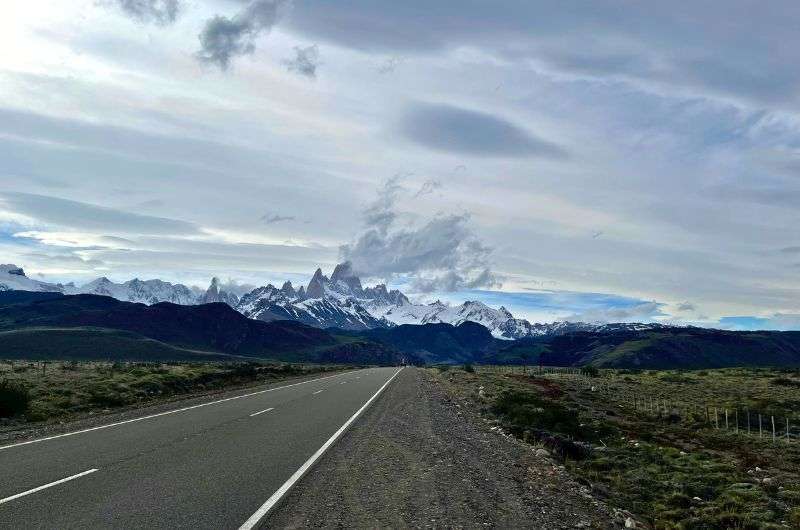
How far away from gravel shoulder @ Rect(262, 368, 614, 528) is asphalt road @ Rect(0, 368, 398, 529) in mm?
795

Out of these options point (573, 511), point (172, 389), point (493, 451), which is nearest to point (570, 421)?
point (493, 451)

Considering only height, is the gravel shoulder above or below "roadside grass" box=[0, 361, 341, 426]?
above

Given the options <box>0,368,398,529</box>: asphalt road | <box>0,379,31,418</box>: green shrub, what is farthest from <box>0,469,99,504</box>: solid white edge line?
<box>0,379,31,418</box>: green shrub

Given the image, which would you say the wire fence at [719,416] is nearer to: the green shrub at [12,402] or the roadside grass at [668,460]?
the roadside grass at [668,460]

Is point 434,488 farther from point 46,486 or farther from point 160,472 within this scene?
point 46,486

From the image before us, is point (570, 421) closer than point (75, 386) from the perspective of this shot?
Yes

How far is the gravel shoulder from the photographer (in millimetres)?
9789

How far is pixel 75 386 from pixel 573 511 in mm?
32931

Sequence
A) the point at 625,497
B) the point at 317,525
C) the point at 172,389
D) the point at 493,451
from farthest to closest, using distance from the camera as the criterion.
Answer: the point at 172,389 < the point at 493,451 < the point at 625,497 < the point at 317,525

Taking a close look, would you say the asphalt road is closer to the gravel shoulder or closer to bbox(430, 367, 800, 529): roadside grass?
the gravel shoulder

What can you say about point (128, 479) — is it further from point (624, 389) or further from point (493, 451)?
point (624, 389)

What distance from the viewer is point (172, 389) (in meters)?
39.9

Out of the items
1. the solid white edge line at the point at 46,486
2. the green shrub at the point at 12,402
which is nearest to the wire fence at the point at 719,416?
the solid white edge line at the point at 46,486

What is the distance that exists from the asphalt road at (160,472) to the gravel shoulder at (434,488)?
79cm
